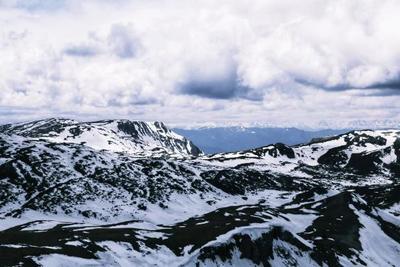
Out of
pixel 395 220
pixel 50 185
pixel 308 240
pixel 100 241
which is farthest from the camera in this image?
pixel 395 220

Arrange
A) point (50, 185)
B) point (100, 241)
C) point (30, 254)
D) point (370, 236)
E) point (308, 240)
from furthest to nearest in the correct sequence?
point (50, 185), point (370, 236), point (308, 240), point (100, 241), point (30, 254)

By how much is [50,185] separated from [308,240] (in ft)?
318

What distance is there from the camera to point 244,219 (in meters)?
152

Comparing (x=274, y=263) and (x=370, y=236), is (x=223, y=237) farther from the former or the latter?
(x=370, y=236)

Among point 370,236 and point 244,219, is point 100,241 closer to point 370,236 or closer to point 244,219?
point 244,219

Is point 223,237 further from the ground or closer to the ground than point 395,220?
further from the ground

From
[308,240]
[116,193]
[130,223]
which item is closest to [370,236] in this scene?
[308,240]

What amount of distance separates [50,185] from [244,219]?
76395 mm

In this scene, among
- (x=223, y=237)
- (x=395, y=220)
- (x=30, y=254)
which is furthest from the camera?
(x=395, y=220)

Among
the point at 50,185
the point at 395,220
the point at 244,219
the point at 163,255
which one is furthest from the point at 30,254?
the point at 395,220

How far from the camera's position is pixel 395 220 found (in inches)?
7667

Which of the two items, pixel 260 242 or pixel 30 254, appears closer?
pixel 30 254

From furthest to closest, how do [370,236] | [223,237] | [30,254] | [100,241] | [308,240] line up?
[370,236] < [308,240] < [223,237] < [100,241] < [30,254]

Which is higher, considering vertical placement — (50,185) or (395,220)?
(50,185)
